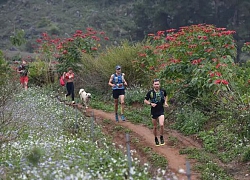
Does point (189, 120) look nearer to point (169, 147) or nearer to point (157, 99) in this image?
point (169, 147)

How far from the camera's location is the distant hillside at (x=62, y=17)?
43812 mm

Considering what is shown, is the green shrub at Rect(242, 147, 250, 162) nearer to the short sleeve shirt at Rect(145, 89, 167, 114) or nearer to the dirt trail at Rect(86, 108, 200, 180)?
the dirt trail at Rect(86, 108, 200, 180)

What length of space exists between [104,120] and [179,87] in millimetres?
2384

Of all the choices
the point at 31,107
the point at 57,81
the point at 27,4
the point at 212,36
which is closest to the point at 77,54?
the point at 57,81

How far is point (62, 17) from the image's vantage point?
47094mm

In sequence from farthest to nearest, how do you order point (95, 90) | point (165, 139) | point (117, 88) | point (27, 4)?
1. point (27, 4)
2. point (95, 90)
3. point (117, 88)
4. point (165, 139)

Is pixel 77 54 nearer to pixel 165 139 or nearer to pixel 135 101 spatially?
pixel 135 101

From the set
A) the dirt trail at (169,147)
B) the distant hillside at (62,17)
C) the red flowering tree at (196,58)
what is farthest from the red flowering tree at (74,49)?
the distant hillside at (62,17)

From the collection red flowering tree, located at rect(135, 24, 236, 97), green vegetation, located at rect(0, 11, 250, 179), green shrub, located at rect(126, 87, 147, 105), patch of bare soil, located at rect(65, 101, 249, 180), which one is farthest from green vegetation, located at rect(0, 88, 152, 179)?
green shrub, located at rect(126, 87, 147, 105)

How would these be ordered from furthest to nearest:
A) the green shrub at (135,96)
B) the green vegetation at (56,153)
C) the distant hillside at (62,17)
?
the distant hillside at (62,17)
the green shrub at (135,96)
the green vegetation at (56,153)

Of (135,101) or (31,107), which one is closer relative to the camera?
A: (31,107)

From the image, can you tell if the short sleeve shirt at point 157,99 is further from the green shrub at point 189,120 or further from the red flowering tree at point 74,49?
the red flowering tree at point 74,49

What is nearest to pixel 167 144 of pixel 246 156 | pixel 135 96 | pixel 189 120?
pixel 189 120

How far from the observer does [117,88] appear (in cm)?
1296
